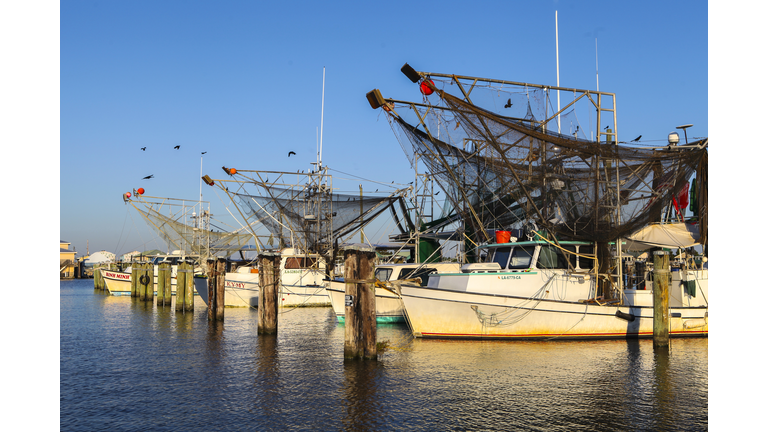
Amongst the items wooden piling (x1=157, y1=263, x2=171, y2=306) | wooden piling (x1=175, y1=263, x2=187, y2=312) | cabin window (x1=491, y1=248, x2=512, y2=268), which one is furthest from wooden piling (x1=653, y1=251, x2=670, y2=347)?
wooden piling (x1=157, y1=263, x2=171, y2=306)

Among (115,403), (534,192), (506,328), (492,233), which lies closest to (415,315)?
(506,328)

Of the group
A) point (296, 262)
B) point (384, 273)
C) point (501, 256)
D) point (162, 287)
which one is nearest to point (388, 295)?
point (384, 273)

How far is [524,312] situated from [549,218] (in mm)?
3230

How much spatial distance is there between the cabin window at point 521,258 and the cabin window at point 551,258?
A: 0.35 metres

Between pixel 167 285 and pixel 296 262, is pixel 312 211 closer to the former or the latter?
pixel 296 262

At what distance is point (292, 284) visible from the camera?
33.5 m

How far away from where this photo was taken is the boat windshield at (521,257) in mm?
19734

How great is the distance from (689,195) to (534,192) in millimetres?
8283

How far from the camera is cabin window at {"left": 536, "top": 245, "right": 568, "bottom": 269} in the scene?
19578mm

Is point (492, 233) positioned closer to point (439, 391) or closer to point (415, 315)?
point (415, 315)

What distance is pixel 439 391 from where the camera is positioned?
12.6m

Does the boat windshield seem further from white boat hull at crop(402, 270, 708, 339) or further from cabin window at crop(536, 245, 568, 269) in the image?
white boat hull at crop(402, 270, 708, 339)

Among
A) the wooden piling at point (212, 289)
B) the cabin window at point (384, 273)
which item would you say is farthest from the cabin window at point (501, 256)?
the wooden piling at point (212, 289)

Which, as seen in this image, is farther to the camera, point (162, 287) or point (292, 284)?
point (162, 287)
